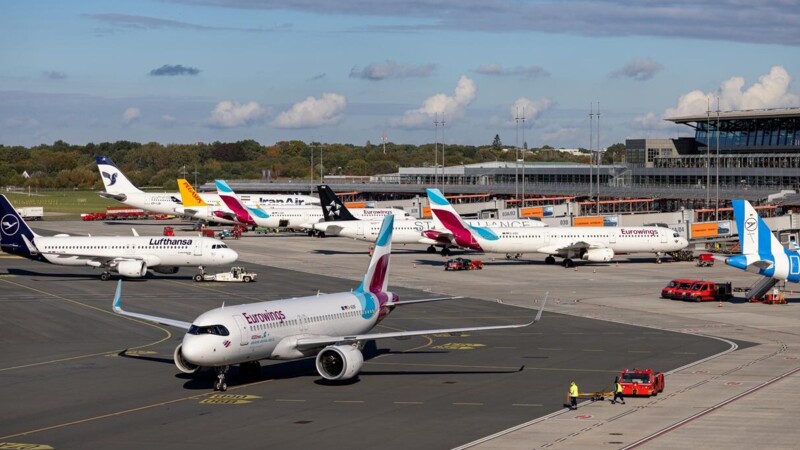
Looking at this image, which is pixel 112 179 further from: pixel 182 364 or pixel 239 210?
pixel 182 364

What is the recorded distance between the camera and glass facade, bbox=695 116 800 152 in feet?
609

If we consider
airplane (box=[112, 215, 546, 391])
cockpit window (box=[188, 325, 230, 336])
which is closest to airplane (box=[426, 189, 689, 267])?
airplane (box=[112, 215, 546, 391])

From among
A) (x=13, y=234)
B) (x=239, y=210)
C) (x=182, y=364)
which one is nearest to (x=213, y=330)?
(x=182, y=364)

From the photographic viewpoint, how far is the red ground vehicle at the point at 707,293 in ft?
295

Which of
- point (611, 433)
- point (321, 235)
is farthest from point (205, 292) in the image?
point (321, 235)

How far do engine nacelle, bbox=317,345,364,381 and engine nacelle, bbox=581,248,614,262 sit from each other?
71.0 meters

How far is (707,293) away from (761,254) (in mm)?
8992

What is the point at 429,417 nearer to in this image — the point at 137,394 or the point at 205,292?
the point at 137,394

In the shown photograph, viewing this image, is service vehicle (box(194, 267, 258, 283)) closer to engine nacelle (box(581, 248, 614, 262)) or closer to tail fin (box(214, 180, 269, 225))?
engine nacelle (box(581, 248, 614, 262))

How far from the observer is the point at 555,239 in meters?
121

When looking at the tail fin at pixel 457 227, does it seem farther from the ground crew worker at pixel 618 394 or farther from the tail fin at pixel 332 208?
the ground crew worker at pixel 618 394

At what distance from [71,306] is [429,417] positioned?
45921mm

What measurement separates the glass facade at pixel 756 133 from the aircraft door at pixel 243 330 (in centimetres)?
14449

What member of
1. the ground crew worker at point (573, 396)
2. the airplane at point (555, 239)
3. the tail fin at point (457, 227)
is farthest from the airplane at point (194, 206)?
the ground crew worker at point (573, 396)
